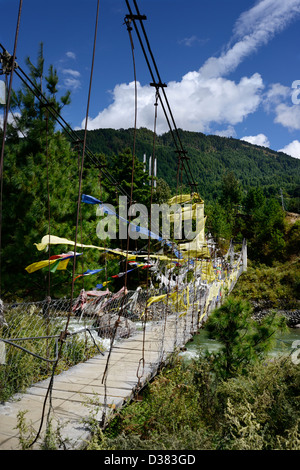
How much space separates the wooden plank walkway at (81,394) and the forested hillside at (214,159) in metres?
37.4

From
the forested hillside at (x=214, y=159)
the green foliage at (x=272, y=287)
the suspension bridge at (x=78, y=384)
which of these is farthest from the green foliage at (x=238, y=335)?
the forested hillside at (x=214, y=159)

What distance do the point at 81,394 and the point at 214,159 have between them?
70564 millimetres

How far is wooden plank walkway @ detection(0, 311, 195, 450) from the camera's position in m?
1.74

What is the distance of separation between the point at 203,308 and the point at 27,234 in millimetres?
3048

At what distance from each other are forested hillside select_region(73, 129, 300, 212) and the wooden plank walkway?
123 ft

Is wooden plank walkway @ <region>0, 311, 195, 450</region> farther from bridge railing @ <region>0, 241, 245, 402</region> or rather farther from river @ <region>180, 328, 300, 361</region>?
river @ <region>180, 328, 300, 361</region>

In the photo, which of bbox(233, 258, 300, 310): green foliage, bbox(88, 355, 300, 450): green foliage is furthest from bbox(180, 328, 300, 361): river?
bbox(233, 258, 300, 310): green foliage

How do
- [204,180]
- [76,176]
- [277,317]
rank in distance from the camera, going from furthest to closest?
[204,180], [76,176], [277,317]

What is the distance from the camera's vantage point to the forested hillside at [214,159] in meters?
48.6

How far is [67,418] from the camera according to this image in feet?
6.25

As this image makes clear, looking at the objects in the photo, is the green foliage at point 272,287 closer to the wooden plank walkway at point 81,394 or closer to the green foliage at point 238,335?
the green foliage at point 238,335

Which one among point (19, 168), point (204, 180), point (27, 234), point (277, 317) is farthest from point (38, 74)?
point (204, 180)

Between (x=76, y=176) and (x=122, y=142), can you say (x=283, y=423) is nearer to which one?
(x=76, y=176)

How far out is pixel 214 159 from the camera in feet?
227
